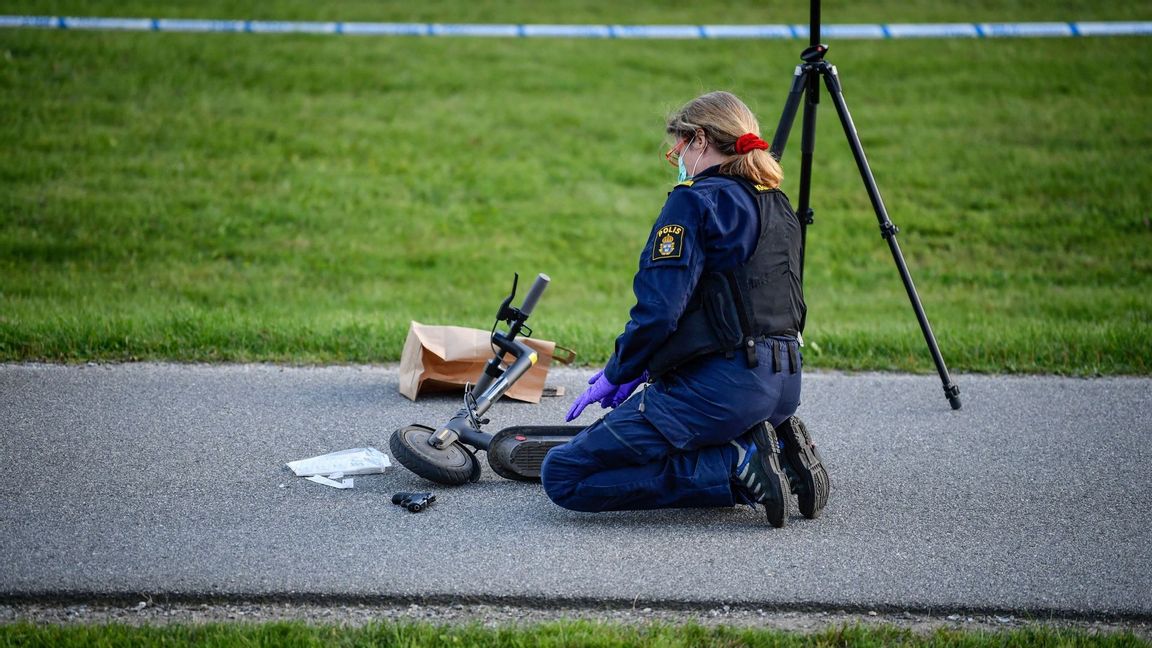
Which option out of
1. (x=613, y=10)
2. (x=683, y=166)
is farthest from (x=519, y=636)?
(x=613, y=10)

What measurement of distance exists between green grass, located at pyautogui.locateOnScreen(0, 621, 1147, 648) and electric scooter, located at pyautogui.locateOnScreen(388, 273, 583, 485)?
3.48 ft

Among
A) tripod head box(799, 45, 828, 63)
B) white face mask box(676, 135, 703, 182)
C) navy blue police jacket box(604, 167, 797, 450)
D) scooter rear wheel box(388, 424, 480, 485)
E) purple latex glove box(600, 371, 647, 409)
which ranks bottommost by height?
scooter rear wheel box(388, 424, 480, 485)

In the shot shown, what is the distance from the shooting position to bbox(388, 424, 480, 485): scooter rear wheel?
429 centimetres

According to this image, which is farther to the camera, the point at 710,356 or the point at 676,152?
the point at 676,152

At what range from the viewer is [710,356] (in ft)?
13.1

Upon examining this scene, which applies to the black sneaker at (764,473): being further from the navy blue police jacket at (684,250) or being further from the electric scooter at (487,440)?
the electric scooter at (487,440)

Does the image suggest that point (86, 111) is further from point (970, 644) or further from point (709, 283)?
point (970, 644)

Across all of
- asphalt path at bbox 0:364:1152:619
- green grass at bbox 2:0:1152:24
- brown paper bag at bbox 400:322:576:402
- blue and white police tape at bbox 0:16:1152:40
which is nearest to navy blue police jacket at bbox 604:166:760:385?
asphalt path at bbox 0:364:1152:619

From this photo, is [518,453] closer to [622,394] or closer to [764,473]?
[622,394]

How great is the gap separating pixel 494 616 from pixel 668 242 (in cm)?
139

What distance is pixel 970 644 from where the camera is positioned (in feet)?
10.8

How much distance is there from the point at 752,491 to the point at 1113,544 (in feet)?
4.20

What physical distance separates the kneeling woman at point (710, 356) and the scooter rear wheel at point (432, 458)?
1.40 feet

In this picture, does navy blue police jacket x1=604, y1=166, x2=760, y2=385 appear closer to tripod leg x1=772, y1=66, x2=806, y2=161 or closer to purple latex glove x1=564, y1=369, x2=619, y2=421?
purple latex glove x1=564, y1=369, x2=619, y2=421
